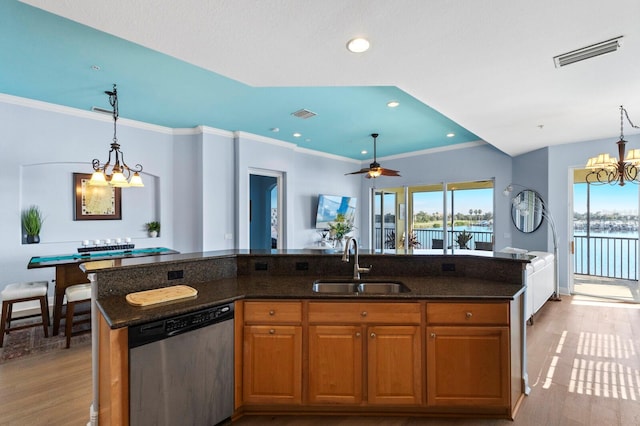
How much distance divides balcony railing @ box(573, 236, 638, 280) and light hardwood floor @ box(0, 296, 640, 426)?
12.8 ft

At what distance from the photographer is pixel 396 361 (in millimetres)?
2184

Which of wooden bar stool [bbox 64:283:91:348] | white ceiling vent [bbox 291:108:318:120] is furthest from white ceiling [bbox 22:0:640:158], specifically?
wooden bar stool [bbox 64:283:91:348]

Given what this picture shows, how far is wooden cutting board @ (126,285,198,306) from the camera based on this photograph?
191cm

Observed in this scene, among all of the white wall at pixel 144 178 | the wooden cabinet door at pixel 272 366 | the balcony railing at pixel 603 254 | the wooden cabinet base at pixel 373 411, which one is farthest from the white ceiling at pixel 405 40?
the balcony railing at pixel 603 254

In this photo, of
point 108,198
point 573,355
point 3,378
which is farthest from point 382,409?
point 108,198

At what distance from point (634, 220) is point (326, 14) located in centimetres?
763

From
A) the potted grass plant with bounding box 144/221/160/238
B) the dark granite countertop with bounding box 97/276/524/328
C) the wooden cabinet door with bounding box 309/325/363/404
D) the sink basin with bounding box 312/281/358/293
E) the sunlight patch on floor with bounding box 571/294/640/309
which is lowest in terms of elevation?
the sunlight patch on floor with bounding box 571/294/640/309

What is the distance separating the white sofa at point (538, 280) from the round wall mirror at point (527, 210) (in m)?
1.12

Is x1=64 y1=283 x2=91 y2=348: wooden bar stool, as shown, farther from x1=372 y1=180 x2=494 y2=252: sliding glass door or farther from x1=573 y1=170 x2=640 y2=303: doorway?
x1=573 y1=170 x2=640 y2=303: doorway

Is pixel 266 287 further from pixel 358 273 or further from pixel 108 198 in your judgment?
pixel 108 198

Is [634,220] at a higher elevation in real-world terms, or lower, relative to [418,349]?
higher

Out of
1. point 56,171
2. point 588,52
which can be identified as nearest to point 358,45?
point 588,52

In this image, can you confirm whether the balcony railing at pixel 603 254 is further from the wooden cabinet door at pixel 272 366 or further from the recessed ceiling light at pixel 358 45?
the wooden cabinet door at pixel 272 366

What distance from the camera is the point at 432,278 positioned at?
2773 mm
